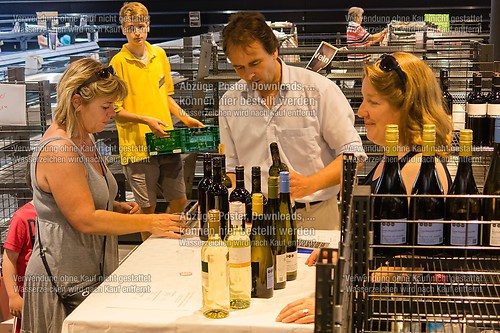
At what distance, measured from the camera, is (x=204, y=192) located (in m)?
2.61

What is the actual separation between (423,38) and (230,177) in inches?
173

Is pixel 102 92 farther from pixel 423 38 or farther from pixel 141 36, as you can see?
pixel 423 38

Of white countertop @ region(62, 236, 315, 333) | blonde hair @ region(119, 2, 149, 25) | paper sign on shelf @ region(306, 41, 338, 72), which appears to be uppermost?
blonde hair @ region(119, 2, 149, 25)

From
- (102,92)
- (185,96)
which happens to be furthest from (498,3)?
(102,92)

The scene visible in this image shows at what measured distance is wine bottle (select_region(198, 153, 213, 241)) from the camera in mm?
2594

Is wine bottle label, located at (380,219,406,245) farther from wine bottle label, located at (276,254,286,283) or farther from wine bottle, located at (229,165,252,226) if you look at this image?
wine bottle, located at (229,165,252,226)

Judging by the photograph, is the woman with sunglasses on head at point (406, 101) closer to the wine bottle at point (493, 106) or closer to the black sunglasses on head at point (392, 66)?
the black sunglasses on head at point (392, 66)

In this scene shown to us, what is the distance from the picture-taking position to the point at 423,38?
6.75 m

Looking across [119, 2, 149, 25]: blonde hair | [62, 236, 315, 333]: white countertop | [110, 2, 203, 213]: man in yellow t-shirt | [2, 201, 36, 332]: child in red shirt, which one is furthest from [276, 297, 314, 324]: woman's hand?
[119, 2, 149, 25]: blonde hair

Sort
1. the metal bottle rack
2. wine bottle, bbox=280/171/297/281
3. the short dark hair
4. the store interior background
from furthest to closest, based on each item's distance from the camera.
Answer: the store interior background
the short dark hair
wine bottle, bbox=280/171/297/281
the metal bottle rack

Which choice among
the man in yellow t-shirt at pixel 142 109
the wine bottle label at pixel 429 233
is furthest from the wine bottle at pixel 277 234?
the man in yellow t-shirt at pixel 142 109

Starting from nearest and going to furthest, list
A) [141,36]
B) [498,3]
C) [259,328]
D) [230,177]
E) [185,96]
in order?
[259,328] → [230,177] → [141,36] → [185,96] → [498,3]

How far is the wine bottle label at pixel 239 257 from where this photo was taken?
6.42 ft

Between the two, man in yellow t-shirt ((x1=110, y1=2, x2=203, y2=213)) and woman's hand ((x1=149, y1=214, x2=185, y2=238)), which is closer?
woman's hand ((x1=149, y1=214, x2=185, y2=238))
